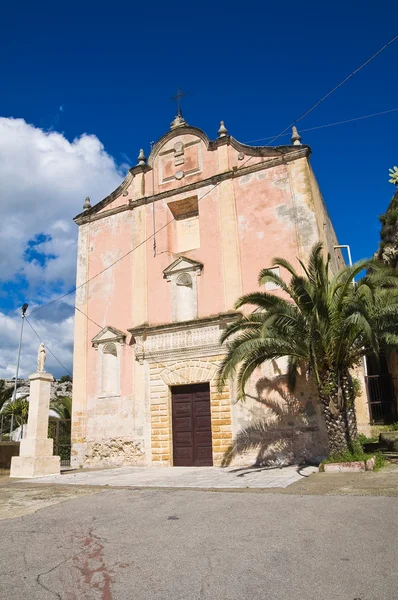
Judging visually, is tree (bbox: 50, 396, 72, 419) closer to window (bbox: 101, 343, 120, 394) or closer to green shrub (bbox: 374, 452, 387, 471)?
window (bbox: 101, 343, 120, 394)

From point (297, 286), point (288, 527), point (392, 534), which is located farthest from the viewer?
point (297, 286)

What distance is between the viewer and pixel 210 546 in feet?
15.2

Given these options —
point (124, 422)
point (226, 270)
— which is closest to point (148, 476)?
point (124, 422)

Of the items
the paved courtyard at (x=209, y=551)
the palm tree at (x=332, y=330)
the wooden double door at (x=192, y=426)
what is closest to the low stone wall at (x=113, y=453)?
the wooden double door at (x=192, y=426)

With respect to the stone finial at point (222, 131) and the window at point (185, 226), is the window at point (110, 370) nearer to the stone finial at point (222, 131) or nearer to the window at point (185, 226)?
the window at point (185, 226)

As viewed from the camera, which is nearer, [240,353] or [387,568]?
[387,568]

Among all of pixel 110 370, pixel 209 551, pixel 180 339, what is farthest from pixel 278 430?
pixel 209 551

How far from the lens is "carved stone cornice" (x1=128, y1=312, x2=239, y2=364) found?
14148 millimetres

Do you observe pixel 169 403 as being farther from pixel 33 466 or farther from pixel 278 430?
pixel 33 466

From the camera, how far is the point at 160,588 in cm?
360

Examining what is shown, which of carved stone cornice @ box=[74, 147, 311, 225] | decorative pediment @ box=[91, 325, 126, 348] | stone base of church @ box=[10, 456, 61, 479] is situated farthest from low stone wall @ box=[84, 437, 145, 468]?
carved stone cornice @ box=[74, 147, 311, 225]

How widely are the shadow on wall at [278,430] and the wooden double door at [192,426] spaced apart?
916mm

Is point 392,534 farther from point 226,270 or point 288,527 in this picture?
point 226,270

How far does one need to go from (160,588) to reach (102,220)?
15.7m
